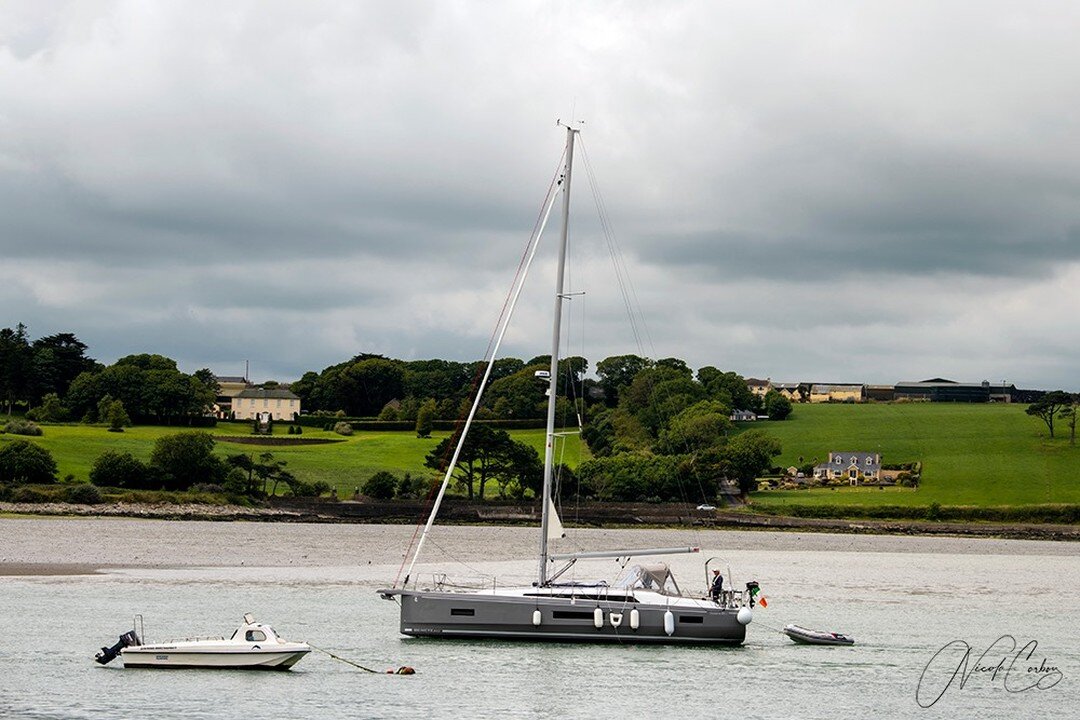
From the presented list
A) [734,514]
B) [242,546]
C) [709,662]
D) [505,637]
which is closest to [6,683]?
[505,637]

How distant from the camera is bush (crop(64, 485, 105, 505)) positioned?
5157 inches

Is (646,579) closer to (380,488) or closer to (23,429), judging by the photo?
(380,488)

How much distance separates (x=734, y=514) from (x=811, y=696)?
115 meters

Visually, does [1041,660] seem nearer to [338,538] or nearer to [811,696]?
[811,696]

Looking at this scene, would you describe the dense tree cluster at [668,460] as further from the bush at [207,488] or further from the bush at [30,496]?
the bush at [30,496]

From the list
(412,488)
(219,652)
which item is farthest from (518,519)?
(219,652)

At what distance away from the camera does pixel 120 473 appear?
143 m

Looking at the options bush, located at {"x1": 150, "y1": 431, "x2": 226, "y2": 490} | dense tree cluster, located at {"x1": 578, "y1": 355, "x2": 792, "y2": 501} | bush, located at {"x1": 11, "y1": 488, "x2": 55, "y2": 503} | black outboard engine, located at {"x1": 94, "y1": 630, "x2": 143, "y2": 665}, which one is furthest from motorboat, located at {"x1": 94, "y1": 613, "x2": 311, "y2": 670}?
bush, located at {"x1": 150, "y1": 431, "x2": 226, "y2": 490}

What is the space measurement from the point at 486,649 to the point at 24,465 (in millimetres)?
102931

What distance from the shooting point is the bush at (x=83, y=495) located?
13100cm

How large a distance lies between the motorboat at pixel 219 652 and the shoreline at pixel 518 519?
87.2 m

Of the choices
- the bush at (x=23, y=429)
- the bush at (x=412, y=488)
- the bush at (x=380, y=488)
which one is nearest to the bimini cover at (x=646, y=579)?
the bush at (x=412, y=488)

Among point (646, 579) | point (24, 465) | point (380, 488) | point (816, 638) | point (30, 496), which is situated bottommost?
point (816, 638)

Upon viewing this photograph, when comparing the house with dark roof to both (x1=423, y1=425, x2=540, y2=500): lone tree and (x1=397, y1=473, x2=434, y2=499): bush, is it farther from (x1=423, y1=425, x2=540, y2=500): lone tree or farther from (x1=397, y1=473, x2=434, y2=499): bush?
(x1=397, y1=473, x2=434, y2=499): bush
